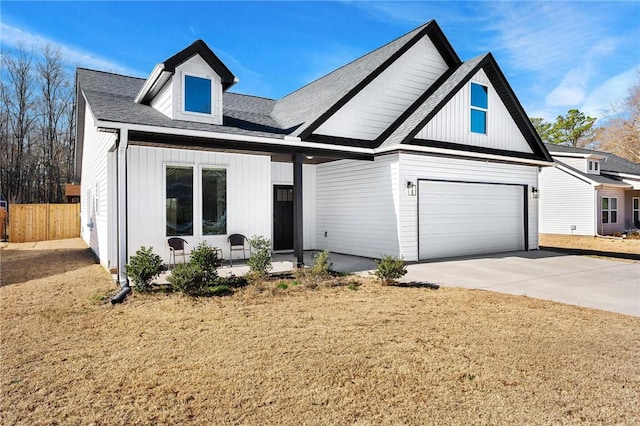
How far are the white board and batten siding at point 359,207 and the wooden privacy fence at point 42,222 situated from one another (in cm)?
1408

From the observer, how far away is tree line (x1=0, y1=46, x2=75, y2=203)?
2452 centimetres

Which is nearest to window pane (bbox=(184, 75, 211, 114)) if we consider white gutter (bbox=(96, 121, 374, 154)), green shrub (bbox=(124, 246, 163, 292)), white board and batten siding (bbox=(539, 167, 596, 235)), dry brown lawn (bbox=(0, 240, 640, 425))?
white gutter (bbox=(96, 121, 374, 154))

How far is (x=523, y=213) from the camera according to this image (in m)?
13.2

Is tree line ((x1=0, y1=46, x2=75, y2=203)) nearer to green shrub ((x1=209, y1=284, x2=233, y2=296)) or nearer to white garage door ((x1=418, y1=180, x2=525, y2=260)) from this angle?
green shrub ((x1=209, y1=284, x2=233, y2=296))

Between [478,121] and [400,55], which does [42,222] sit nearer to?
[400,55]

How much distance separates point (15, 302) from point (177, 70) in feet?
19.0

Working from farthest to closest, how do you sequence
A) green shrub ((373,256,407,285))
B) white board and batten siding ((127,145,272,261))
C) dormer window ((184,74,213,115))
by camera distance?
1. dormer window ((184,74,213,115))
2. white board and batten siding ((127,145,272,261))
3. green shrub ((373,256,407,285))

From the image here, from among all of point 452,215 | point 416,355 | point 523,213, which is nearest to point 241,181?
point 452,215

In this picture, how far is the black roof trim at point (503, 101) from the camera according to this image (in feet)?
34.7

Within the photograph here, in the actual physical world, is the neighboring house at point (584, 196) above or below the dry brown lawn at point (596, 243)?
above

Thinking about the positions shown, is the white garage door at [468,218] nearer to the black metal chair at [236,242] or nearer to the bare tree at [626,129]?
the black metal chair at [236,242]

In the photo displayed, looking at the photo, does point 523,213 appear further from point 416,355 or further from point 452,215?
point 416,355

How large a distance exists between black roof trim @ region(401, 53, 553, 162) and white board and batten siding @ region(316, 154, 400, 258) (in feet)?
4.62

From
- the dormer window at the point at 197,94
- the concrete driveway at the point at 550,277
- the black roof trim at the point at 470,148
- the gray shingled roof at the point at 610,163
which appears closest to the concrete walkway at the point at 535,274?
the concrete driveway at the point at 550,277
